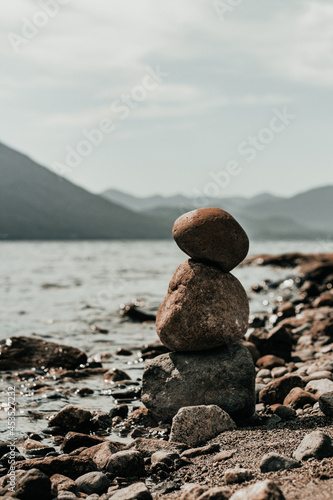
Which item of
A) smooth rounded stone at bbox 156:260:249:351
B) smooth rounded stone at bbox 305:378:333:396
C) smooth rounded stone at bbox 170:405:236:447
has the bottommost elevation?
smooth rounded stone at bbox 170:405:236:447

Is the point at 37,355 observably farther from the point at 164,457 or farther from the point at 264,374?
the point at 164,457

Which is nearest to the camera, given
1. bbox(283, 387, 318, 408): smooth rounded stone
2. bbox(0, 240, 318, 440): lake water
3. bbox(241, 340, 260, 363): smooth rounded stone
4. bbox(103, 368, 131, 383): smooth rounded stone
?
bbox(283, 387, 318, 408): smooth rounded stone

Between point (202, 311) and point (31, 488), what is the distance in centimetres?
339

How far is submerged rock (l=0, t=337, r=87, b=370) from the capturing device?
11.1 metres

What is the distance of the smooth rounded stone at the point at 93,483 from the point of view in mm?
5270

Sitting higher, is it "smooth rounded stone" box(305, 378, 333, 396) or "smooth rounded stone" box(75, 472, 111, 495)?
"smooth rounded stone" box(305, 378, 333, 396)

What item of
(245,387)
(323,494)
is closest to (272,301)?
(245,387)

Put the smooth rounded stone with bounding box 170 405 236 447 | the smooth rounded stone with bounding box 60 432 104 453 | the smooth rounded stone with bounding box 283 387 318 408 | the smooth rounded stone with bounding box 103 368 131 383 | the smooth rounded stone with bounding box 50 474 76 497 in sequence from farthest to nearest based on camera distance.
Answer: the smooth rounded stone with bounding box 103 368 131 383
the smooth rounded stone with bounding box 283 387 318 408
the smooth rounded stone with bounding box 60 432 104 453
the smooth rounded stone with bounding box 170 405 236 447
the smooth rounded stone with bounding box 50 474 76 497

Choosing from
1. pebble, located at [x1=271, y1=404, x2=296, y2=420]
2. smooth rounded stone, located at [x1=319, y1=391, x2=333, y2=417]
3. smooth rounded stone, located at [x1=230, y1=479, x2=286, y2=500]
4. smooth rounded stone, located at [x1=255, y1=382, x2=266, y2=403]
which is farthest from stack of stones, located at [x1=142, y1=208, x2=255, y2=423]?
smooth rounded stone, located at [x1=230, y1=479, x2=286, y2=500]

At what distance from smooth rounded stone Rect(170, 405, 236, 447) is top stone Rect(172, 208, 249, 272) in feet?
7.14

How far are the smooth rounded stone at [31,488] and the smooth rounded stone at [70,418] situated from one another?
2247 mm

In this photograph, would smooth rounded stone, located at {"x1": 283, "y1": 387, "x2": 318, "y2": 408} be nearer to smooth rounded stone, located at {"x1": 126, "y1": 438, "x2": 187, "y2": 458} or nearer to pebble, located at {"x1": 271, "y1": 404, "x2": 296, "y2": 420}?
pebble, located at {"x1": 271, "y1": 404, "x2": 296, "y2": 420}

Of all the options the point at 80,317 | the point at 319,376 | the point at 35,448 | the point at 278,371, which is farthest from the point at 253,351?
the point at 80,317

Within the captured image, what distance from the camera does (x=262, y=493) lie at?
3.90 metres
